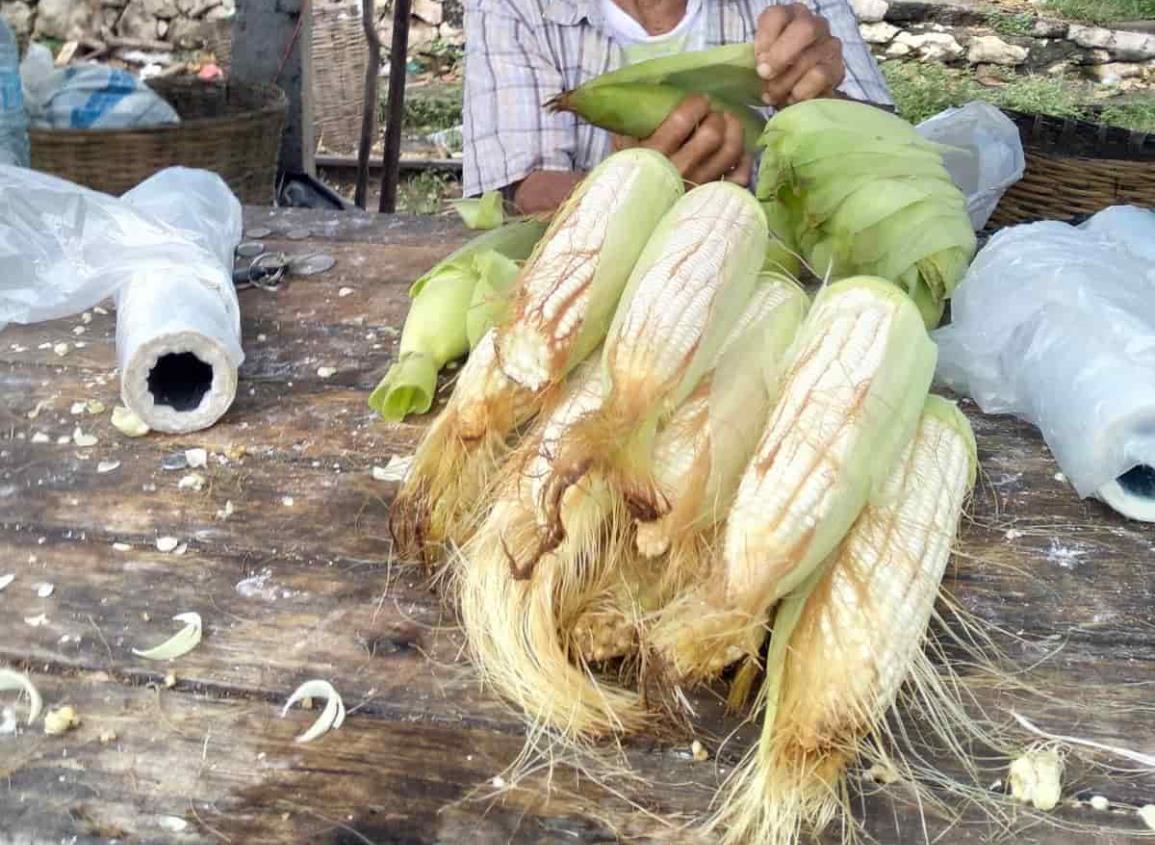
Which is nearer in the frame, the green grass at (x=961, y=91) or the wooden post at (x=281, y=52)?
Answer: the wooden post at (x=281, y=52)

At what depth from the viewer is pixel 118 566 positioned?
1103 mm

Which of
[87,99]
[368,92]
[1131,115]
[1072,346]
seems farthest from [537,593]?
[1131,115]

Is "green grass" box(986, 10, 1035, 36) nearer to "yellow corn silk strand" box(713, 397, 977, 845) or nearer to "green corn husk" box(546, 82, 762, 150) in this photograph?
"green corn husk" box(546, 82, 762, 150)

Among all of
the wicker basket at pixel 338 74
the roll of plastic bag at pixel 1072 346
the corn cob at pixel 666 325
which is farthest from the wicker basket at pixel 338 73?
the corn cob at pixel 666 325

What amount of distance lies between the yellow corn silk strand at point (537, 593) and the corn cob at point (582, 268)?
105 millimetres

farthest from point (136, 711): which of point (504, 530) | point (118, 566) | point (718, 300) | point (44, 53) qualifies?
point (44, 53)

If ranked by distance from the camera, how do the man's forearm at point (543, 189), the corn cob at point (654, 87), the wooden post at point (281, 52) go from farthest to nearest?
the wooden post at point (281, 52) → the man's forearm at point (543, 189) → the corn cob at point (654, 87)

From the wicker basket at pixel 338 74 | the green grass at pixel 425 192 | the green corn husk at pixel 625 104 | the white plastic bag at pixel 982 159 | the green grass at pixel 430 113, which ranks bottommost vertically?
the green grass at pixel 425 192

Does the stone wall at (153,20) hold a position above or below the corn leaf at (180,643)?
below

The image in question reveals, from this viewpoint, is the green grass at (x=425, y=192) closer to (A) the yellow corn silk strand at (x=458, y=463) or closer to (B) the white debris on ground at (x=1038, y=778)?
(A) the yellow corn silk strand at (x=458, y=463)

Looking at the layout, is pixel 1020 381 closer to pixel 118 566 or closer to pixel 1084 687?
pixel 1084 687

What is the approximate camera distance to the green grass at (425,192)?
15.7 feet

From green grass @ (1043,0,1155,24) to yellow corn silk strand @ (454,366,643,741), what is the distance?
6.99 metres

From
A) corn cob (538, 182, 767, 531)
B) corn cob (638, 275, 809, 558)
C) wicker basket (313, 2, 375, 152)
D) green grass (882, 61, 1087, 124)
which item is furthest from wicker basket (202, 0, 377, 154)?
corn cob (638, 275, 809, 558)
